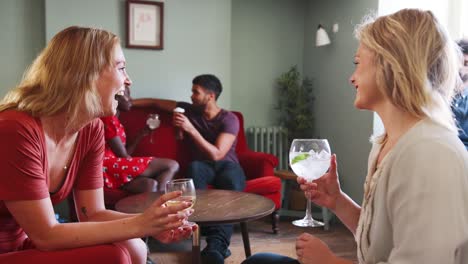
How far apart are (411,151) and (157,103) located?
299 centimetres

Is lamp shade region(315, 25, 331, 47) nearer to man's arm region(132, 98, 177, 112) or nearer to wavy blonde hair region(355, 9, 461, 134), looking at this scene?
man's arm region(132, 98, 177, 112)

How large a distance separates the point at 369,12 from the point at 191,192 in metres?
2.84

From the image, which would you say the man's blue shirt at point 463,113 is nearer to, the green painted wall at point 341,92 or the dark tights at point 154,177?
the green painted wall at point 341,92

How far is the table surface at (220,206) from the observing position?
1.94m

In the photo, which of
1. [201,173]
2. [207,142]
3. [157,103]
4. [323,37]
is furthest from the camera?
[323,37]

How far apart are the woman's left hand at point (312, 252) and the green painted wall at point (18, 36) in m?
3.24

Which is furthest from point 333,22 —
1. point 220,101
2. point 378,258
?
point 378,258

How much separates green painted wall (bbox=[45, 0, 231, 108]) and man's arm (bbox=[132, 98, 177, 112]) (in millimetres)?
157

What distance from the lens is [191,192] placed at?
1376 millimetres

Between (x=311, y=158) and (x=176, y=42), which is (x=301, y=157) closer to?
(x=311, y=158)

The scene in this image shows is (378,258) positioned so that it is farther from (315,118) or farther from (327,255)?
(315,118)

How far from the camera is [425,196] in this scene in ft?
2.74

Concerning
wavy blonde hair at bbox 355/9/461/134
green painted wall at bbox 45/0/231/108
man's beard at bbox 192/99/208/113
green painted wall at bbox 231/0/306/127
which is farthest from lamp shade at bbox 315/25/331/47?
wavy blonde hair at bbox 355/9/461/134

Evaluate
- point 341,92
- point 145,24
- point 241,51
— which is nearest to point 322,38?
point 341,92
